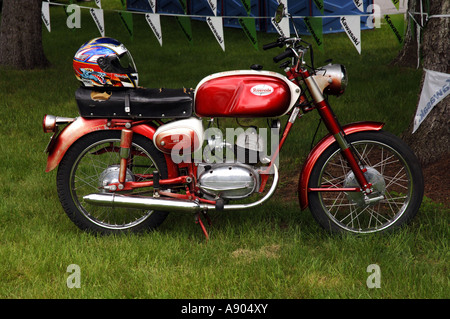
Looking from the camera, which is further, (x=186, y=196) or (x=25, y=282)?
(x=186, y=196)

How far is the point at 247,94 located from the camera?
12.4 ft

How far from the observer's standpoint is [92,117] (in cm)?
402

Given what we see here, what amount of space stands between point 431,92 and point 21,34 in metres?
7.64

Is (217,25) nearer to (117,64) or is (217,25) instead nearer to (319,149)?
(117,64)

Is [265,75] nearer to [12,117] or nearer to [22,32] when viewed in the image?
[12,117]

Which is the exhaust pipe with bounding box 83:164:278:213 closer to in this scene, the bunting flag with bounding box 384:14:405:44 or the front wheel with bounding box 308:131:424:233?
the front wheel with bounding box 308:131:424:233

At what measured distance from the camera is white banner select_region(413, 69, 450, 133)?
477 cm

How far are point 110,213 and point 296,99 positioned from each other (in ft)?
5.66

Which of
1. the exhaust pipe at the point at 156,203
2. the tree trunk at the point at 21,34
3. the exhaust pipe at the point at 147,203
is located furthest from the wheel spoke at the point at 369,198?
the tree trunk at the point at 21,34

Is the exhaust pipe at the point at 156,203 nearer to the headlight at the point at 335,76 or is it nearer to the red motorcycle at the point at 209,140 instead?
the red motorcycle at the point at 209,140

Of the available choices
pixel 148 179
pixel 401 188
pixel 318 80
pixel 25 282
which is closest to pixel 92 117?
pixel 148 179

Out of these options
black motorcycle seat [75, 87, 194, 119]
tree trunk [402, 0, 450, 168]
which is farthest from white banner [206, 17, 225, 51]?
black motorcycle seat [75, 87, 194, 119]

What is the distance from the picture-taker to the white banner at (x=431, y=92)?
477 cm

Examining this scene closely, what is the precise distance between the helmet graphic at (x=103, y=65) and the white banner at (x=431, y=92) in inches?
97.4
